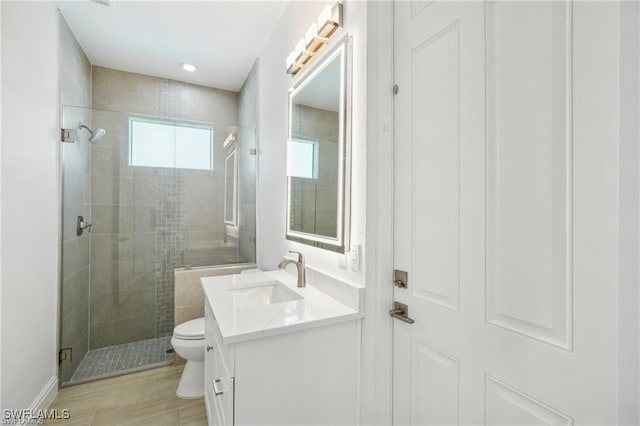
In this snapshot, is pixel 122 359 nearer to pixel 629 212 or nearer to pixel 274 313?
pixel 274 313

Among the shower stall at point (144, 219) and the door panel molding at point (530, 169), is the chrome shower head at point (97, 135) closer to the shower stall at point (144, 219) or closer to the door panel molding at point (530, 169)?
the shower stall at point (144, 219)

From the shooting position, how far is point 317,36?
1587mm

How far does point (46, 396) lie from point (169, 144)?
2.01m

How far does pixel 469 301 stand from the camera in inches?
38.2

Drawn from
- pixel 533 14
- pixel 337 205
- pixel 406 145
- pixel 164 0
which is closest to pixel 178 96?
pixel 164 0

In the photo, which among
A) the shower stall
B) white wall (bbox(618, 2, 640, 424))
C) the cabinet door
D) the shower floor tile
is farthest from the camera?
the shower stall

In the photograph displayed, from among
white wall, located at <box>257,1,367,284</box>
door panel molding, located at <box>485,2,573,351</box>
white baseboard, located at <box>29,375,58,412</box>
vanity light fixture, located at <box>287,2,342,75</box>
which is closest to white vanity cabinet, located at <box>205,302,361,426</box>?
white wall, located at <box>257,1,367,284</box>

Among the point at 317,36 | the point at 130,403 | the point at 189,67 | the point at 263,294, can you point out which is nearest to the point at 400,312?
the point at 263,294

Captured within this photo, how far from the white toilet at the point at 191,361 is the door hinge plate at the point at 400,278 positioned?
1.47m

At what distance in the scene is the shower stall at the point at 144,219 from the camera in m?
2.50

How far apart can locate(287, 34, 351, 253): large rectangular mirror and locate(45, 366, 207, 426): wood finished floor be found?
1.26 m

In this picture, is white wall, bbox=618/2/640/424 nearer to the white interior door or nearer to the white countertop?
the white interior door

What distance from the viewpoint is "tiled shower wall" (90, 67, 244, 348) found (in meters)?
2.61

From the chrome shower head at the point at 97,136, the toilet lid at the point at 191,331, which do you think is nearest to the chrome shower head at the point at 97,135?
the chrome shower head at the point at 97,136
